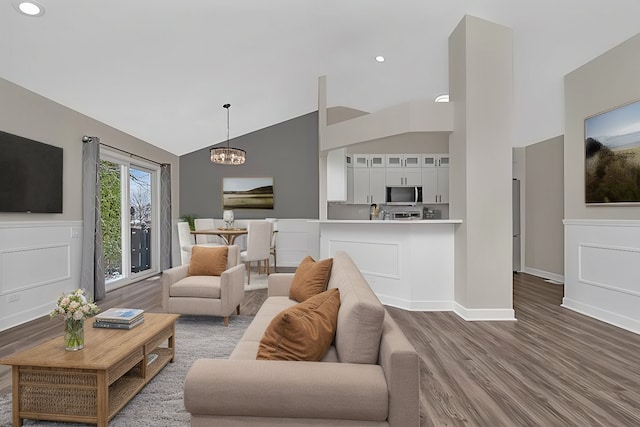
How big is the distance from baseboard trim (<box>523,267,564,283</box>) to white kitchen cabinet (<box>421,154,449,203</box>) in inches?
79.2

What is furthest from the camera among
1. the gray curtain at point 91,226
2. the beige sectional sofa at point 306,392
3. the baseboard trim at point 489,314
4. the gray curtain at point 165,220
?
the gray curtain at point 165,220

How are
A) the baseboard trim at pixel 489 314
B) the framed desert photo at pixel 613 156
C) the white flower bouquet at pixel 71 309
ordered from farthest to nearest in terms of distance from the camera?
the baseboard trim at pixel 489 314
the framed desert photo at pixel 613 156
the white flower bouquet at pixel 71 309

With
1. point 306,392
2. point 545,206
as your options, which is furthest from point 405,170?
point 306,392

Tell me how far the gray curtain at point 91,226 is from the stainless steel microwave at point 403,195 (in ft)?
17.1

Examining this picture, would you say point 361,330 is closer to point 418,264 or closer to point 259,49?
point 418,264

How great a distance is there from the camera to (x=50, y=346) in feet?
6.68

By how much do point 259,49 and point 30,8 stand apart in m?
2.31

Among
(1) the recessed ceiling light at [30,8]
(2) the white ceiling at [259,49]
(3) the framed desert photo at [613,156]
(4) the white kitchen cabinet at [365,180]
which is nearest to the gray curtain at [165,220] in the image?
(2) the white ceiling at [259,49]

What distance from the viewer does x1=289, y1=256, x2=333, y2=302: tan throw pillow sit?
262 centimetres

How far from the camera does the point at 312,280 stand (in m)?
2.67

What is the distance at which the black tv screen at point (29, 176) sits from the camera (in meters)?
3.45

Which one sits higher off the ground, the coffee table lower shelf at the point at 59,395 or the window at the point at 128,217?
the window at the point at 128,217

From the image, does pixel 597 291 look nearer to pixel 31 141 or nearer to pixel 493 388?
pixel 493 388

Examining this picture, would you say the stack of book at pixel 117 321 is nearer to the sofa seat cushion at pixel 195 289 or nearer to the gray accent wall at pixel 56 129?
the sofa seat cushion at pixel 195 289
